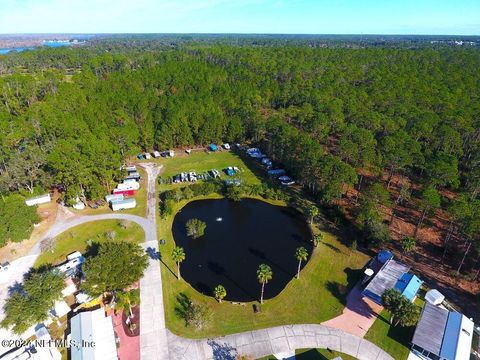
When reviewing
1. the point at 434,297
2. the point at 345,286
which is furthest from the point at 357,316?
the point at 434,297

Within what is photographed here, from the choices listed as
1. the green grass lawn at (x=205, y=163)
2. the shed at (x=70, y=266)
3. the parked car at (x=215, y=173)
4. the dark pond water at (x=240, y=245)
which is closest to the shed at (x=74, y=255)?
the shed at (x=70, y=266)

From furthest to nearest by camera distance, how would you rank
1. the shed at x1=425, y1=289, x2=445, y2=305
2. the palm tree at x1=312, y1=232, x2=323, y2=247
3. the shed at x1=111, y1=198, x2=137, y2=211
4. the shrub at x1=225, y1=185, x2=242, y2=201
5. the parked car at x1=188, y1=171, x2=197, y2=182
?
the parked car at x1=188, y1=171, x2=197, y2=182, the shrub at x1=225, y1=185, x2=242, y2=201, the shed at x1=111, y1=198, x2=137, y2=211, the palm tree at x1=312, y1=232, x2=323, y2=247, the shed at x1=425, y1=289, x2=445, y2=305

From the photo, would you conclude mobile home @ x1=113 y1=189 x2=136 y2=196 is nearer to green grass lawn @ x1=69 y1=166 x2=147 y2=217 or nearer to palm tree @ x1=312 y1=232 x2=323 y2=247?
green grass lawn @ x1=69 y1=166 x2=147 y2=217

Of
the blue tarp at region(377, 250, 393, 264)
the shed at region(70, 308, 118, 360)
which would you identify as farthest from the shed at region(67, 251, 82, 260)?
the blue tarp at region(377, 250, 393, 264)

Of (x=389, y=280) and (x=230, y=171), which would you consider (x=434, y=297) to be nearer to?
(x=389, y=280)

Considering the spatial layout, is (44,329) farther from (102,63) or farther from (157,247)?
(102,63)

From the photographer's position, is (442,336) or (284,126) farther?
(284,126)

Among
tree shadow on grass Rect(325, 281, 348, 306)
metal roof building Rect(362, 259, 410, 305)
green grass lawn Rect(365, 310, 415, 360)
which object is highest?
metal roof building Rect(362, 259, 410, 305)
